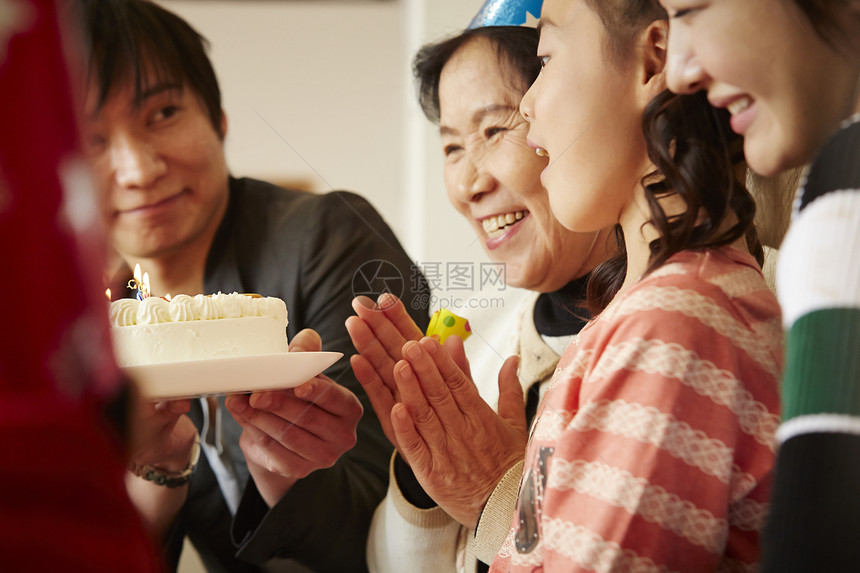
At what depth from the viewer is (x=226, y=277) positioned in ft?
1.98

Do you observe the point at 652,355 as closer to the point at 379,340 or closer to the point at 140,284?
the point at 379,340

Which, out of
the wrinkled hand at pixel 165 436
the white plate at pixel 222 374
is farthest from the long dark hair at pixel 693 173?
the wrinkled hand at pixel 165 436

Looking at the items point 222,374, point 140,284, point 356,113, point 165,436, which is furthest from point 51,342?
point 356,113

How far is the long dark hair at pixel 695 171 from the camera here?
41 centimetres

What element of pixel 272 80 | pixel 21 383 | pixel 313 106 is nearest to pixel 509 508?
pixel 21 383

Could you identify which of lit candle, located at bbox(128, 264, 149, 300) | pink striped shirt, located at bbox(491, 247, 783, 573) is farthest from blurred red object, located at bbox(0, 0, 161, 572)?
lit candle, located at bbox(128, 264, 149, 300)

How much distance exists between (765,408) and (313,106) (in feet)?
2.56

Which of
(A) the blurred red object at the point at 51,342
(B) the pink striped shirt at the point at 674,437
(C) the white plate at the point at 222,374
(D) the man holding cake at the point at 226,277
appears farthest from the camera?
(D) the man holding cake at the point at 226,277

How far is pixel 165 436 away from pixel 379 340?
0.25 metres

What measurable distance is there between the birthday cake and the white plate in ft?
0.06

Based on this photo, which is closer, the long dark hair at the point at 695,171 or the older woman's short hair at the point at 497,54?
the long dark hair at the point at 695,171

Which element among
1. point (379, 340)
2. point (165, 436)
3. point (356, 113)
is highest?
point (356, 113)

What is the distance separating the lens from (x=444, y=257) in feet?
1.86
